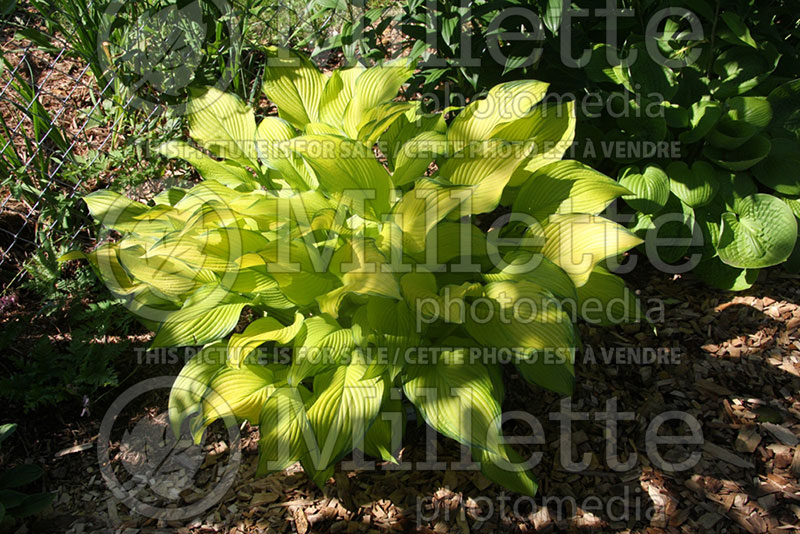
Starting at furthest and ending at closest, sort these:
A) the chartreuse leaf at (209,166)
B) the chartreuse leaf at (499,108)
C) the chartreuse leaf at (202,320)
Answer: the chartreuse leaf at (209,166), the chartreuse leaf at (499,108), the chartreuse leaf at (202,320)

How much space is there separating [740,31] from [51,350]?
261 centimetres

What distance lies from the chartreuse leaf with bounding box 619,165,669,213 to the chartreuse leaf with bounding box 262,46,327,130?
1.12m

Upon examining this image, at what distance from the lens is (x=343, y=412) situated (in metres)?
1.44

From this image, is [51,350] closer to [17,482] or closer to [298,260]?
[17,482]

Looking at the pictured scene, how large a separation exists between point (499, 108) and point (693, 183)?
0.91 m

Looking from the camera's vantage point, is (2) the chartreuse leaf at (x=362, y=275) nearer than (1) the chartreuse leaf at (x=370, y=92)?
Yes

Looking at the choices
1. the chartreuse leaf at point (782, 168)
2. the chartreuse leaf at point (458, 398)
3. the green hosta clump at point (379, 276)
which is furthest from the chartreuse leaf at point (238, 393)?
the chartreuse leaf at point (782, 168)

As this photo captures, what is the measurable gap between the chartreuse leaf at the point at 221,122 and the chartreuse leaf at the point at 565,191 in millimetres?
891

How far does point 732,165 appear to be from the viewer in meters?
2.13

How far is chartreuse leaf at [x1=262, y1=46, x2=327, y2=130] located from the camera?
189 cm

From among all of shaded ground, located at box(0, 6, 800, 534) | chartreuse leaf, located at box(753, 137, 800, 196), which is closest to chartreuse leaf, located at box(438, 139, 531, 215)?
shaded ground, located at box(0, 6, 800, 534)

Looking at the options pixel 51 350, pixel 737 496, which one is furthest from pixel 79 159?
pixel 737 496

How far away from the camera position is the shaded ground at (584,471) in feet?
5.50

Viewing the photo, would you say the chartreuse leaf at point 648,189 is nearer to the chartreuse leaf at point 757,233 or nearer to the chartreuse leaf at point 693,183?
the chartreuse leaf at point 693,183
